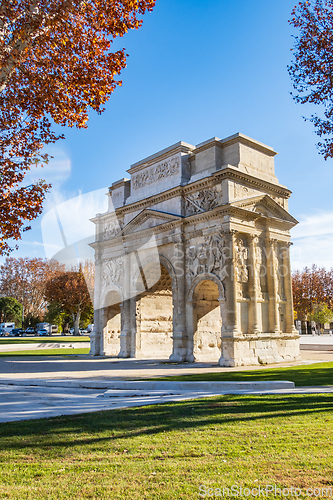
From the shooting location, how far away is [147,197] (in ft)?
79.5

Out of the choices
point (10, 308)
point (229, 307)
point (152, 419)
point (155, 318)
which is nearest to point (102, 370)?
point (229, 307)

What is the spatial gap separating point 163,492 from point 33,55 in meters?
11.1

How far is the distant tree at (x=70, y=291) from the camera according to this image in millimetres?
53666

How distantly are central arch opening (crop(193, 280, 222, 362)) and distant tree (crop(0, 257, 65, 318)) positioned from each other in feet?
144

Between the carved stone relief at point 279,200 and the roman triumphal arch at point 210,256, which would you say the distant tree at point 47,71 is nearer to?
the roman triumphal arch at point 210,256

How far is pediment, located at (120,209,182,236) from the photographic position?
877 inches

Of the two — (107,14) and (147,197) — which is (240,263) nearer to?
(147,197)

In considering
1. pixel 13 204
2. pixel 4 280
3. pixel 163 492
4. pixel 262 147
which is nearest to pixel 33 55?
pixel 13 204

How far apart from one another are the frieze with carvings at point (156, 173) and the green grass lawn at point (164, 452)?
16.9 m

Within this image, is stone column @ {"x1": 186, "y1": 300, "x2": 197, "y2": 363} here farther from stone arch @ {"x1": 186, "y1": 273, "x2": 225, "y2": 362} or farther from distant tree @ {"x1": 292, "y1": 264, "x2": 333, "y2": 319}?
distant tree @ {"x1": 292, "y1": 264, "x2": 333, "y2": 319}

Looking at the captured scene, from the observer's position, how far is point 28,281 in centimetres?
7025

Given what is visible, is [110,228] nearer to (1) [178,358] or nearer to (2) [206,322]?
(2) [206,322]

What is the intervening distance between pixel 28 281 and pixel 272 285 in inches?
2248

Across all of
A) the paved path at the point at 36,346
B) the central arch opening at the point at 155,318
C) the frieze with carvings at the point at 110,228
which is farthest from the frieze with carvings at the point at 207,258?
the paved path at the point at 36,346
